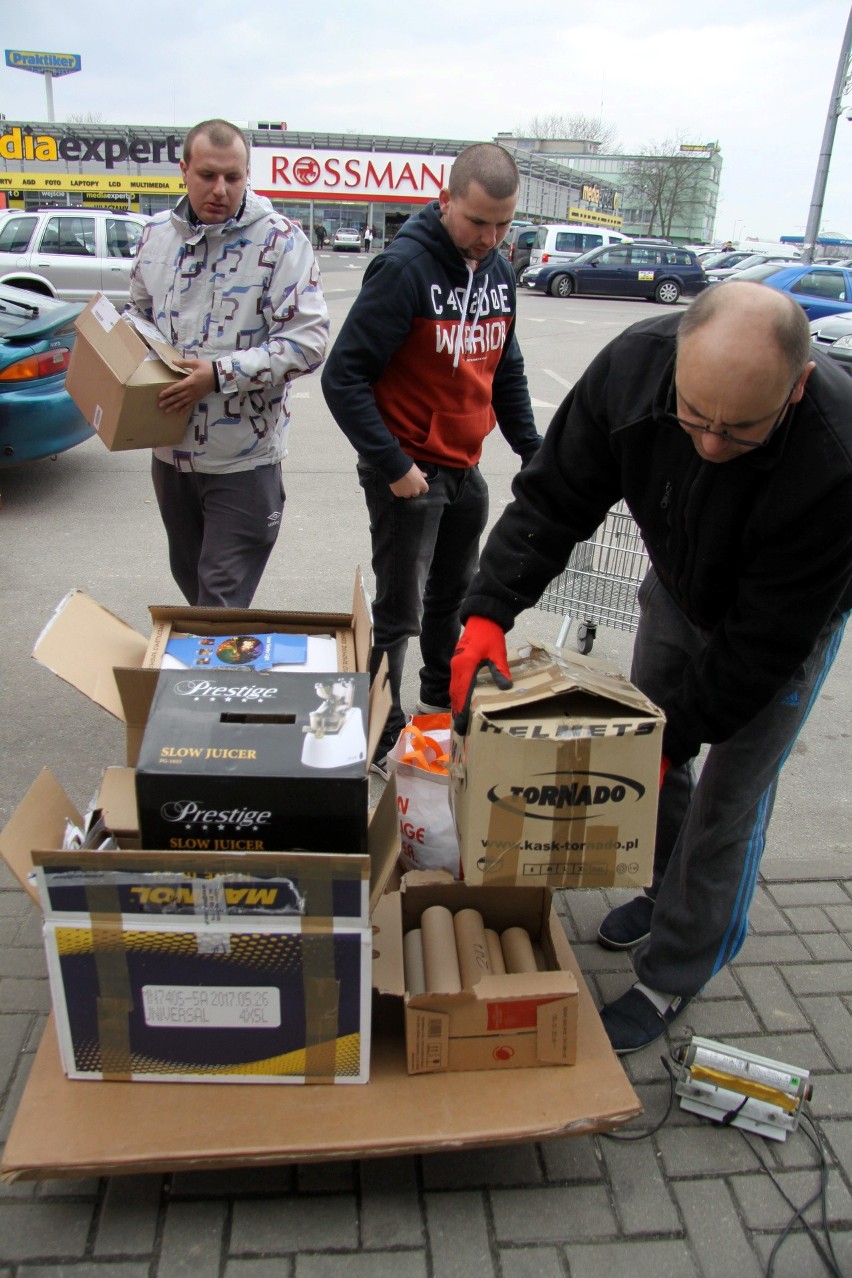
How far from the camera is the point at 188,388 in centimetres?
274

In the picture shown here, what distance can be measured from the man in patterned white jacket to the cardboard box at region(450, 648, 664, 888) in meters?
1.44

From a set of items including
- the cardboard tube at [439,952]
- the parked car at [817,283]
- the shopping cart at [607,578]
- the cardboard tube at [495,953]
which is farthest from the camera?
the parked car at [817,283]

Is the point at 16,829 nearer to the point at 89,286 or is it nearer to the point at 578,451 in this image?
the point at 578,451

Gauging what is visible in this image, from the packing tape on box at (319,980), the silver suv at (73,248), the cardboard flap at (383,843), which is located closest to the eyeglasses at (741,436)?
the cardboard flap at (383,843)

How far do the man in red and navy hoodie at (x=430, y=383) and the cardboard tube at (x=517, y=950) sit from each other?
1.14 metres

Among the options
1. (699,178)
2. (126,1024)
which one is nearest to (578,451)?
(126,1024)

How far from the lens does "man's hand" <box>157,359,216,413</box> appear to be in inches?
107

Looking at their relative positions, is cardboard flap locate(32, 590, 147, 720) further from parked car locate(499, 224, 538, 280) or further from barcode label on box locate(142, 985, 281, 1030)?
parked car locate(499, 224, 538, 280)

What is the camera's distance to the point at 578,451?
2.12m

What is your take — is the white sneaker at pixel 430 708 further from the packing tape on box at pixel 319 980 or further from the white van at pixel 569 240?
the white van at pixel 569 240

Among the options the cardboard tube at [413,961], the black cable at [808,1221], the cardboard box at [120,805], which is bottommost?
the black cable at [808,1221]

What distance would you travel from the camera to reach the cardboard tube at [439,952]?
199 cm

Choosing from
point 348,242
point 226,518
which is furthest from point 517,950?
point 348,242

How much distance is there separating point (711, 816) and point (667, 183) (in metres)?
74.7
